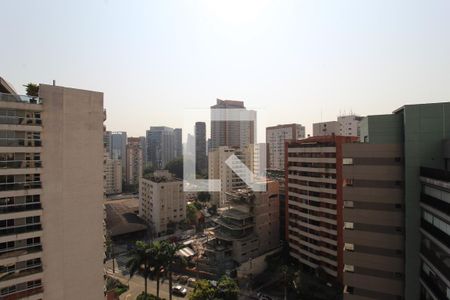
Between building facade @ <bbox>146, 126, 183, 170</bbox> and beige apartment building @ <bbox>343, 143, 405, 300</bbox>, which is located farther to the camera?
building facade @ <bbox>146, 126, 183, 170</bbox>

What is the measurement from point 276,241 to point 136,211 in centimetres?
2093

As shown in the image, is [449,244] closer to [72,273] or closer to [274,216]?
[72,273]

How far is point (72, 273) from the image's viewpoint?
36.1 ft

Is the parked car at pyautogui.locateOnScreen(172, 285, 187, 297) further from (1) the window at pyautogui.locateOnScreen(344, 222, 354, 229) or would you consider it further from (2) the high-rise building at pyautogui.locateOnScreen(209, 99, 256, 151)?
(2) the high-rise building at pyautogui.locateOnScreen(209, 99, 256, 151)

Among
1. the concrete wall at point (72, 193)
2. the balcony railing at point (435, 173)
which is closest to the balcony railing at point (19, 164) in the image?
the concrete wall at point (72, 193)

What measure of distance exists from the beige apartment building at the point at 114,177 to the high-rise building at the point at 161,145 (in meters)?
18.7

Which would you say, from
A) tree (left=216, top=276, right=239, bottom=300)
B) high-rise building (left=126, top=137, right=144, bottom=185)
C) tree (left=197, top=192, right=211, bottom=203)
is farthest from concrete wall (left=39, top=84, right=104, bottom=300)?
high-rise building (left=126, top=137, right=144, bottom=185)

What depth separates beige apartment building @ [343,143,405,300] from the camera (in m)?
11.1

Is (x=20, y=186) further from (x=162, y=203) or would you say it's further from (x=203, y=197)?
(x=203, y=197)

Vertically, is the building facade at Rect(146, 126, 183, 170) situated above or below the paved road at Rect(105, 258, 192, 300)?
above

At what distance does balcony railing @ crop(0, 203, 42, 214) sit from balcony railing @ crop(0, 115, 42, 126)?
288cm

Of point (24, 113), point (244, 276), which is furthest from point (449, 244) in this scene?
point (244, 276)

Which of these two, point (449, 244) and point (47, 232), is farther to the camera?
point (47, 232)

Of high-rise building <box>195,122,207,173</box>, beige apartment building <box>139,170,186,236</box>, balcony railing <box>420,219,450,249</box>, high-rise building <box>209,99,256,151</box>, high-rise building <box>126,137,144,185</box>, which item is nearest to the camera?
balcony railing <box>420,219,450,249</box>
